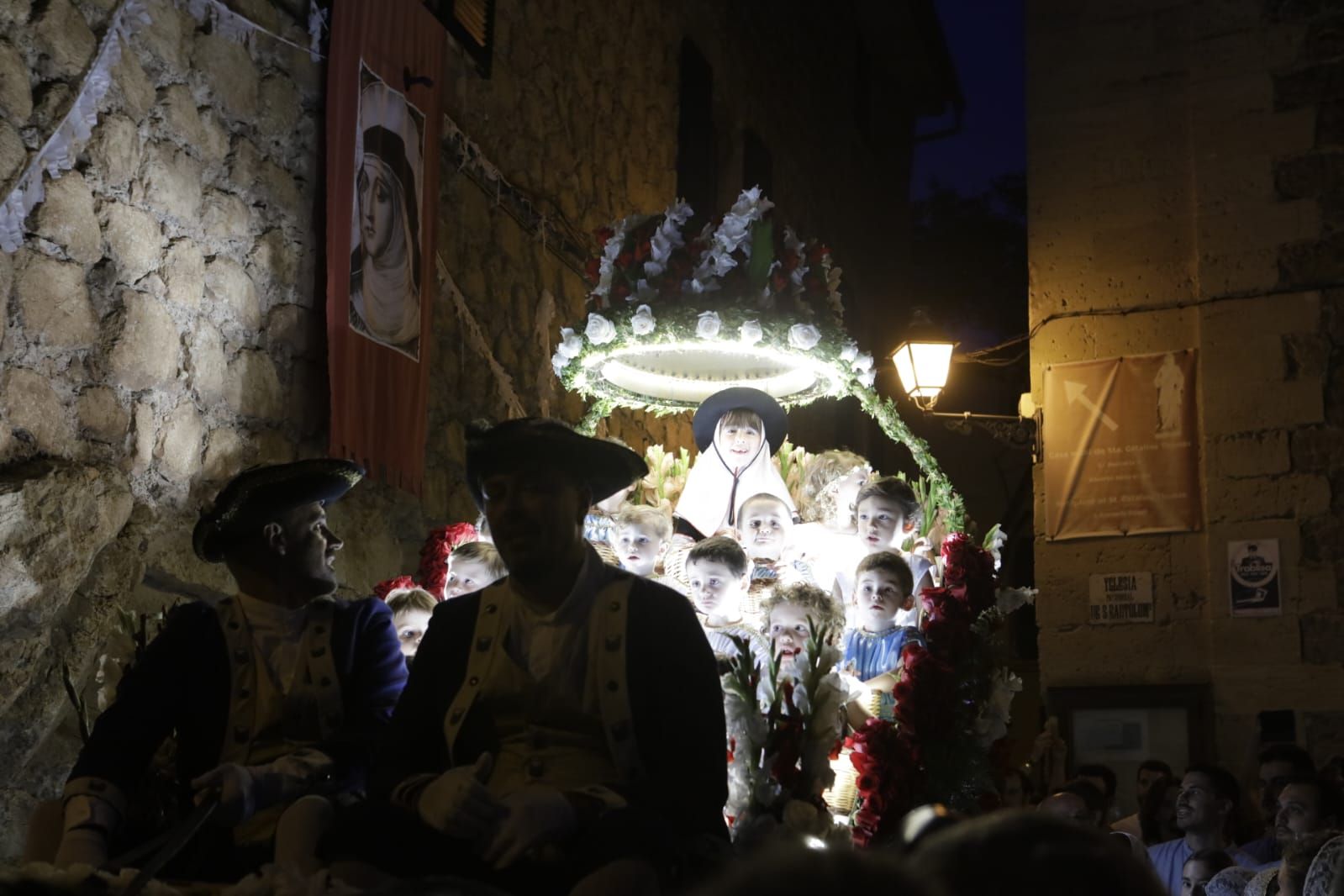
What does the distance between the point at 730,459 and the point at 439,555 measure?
5.14 ft

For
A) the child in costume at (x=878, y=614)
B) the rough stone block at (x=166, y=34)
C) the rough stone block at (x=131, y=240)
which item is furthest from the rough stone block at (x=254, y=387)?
the child in costume at (x=878, y=614)

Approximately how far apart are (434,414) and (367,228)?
1.20m

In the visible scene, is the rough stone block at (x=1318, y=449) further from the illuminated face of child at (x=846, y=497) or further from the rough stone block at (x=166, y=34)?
the rough stone block at (x=166, y=34)

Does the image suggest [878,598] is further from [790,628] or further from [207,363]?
[207,363]

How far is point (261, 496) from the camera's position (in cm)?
379

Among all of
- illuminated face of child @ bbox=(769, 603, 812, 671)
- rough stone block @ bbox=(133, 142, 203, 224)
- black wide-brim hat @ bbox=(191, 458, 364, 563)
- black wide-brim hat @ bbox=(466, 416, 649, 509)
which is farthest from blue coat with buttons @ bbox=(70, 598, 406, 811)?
rough stone block @ bbox=(133, 142, 203, 224)

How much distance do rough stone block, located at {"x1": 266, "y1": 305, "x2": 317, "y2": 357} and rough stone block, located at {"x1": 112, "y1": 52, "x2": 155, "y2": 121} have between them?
1.11 meters

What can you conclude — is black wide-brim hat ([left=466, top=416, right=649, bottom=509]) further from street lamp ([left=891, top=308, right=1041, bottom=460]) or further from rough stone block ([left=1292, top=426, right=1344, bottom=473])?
rough stone block ([left=1292, top=426, right=1344, bottom=473])

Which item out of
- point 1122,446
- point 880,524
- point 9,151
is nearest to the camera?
point 9,151

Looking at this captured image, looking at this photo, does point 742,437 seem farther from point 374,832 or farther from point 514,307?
point 374,832

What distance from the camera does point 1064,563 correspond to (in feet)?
37.6

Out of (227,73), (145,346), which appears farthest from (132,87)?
(145,346)

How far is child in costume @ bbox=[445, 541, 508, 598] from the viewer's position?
5.60m

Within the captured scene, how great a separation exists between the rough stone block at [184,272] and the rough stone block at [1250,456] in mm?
7781
